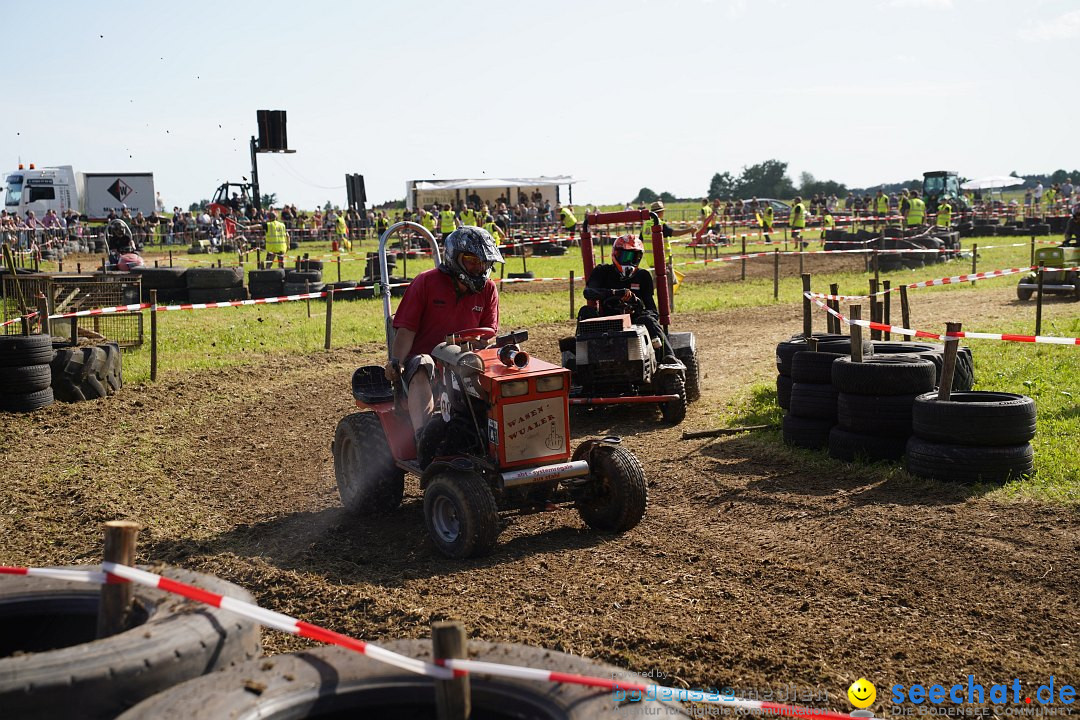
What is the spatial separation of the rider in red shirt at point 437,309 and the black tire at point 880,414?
9.92 ft

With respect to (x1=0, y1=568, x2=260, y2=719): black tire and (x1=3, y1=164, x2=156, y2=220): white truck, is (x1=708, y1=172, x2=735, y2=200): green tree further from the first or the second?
(x1=0, y1=568, x2=260, y2=719): black tire

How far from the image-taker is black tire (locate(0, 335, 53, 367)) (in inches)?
419

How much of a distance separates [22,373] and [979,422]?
355 inches

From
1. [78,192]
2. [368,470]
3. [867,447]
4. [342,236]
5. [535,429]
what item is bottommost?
[867,447]

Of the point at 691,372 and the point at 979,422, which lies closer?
the point at 979,422

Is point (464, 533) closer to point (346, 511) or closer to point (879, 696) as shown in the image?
point (346, 511)

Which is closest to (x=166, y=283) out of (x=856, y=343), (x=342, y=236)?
(x=856, y=343)

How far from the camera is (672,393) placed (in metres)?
10.0

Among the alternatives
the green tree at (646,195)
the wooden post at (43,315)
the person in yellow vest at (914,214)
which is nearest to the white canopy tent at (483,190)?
the person in yellow vest at (914,214)

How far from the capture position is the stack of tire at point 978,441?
709 centimetres

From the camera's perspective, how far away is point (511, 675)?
2.99m

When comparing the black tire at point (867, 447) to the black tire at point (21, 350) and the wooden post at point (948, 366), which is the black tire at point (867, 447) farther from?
the black tire at point (21, 350)

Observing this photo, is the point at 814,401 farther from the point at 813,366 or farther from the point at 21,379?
the point at 21,379

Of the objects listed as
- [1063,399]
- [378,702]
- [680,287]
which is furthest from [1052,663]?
[680,287]
